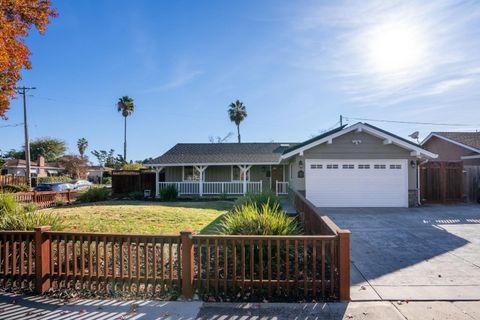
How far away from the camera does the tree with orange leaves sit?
7.57 meters

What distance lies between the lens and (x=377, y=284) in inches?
179

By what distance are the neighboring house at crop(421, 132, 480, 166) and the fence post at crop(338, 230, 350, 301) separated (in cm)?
1753

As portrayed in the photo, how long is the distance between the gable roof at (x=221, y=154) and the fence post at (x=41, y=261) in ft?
47.6

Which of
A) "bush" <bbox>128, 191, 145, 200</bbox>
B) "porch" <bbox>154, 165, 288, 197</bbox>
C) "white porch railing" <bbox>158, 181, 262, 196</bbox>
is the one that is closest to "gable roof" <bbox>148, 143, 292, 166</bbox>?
"porch" <bbox>154, 165, 288, 197</bbox>

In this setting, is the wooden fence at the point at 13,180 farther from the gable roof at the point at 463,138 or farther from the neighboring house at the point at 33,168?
the gable roof at the point at 463,138

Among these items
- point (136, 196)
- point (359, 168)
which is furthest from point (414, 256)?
point (136, 196)

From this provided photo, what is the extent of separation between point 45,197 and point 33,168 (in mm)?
36182

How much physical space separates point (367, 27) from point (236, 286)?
8.95 m

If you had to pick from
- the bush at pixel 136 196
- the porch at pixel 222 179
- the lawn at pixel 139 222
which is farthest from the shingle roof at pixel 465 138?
the bush at pixel 136 196

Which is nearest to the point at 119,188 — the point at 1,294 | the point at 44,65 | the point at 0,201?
the point at 44,65

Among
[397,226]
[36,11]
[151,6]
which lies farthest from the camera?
[151,6]

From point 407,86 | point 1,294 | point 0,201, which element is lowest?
point 1,294

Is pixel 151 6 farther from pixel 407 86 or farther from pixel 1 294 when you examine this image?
pixel 407 86

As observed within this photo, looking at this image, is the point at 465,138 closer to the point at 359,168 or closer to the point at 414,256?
the point at 359,168
